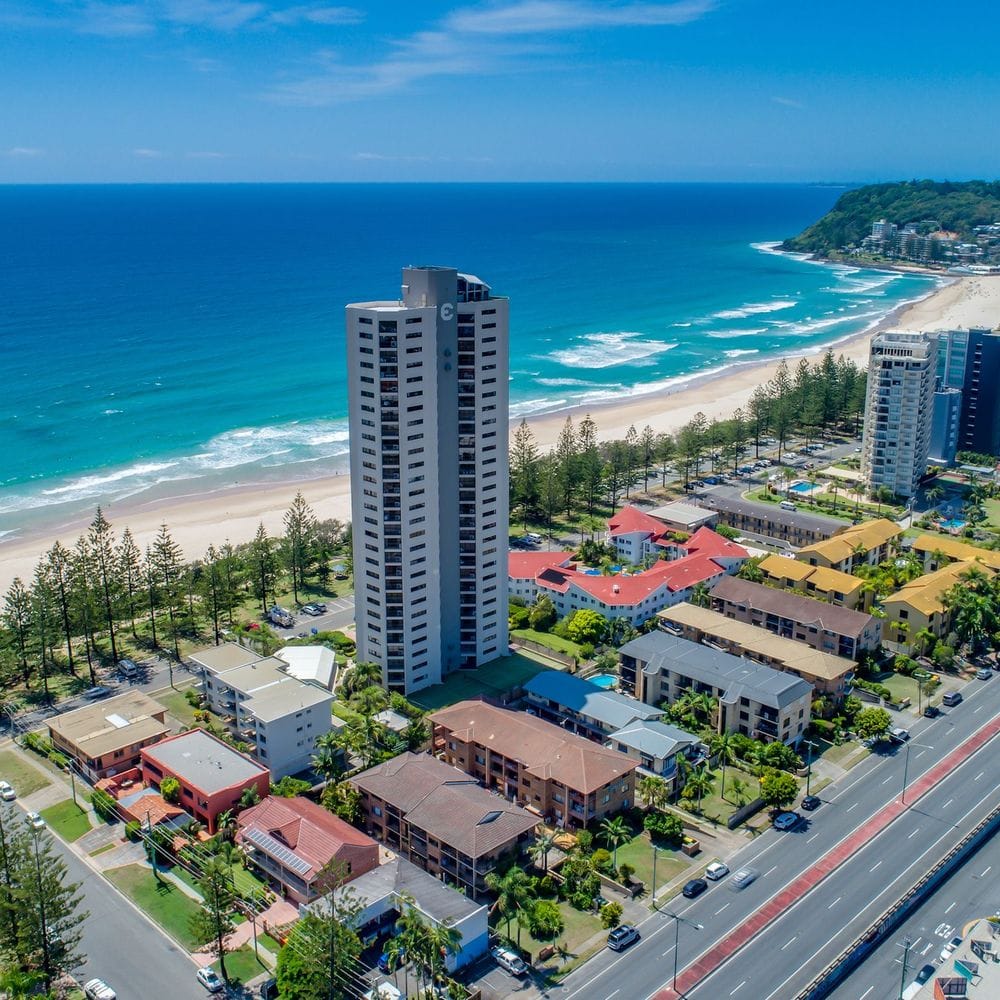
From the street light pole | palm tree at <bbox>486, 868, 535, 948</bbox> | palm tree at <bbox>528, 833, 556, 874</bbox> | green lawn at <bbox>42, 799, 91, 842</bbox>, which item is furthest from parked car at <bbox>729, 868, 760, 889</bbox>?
green lawn at <bbox>42, 799, 91, 842</bbox>

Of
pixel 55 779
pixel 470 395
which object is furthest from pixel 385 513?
pixel 55 779

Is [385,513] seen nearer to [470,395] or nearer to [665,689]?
[470,395]

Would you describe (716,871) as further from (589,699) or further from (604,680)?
(604,680)

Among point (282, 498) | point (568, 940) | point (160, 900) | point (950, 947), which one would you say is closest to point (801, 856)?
point (950, 947)

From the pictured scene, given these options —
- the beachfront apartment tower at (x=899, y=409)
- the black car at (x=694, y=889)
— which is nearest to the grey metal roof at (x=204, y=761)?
the black car at (x=694, y=889)

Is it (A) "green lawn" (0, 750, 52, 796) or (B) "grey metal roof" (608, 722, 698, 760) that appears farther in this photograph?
(A) "green lawn" (0, 750, 52, 796)

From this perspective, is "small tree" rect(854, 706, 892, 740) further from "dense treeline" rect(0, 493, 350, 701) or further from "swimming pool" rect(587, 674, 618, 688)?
"dense treeline" rect(0, 493, 350, 701)
